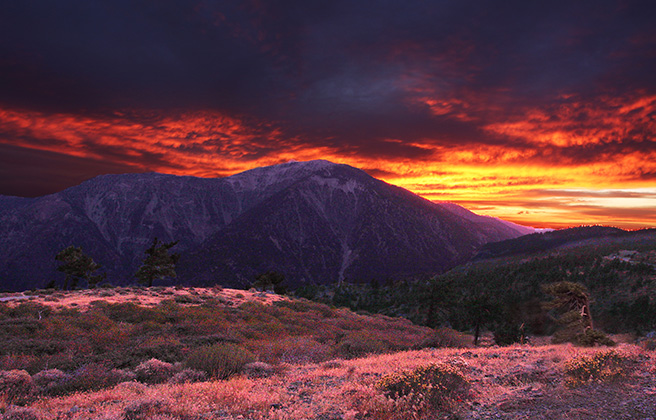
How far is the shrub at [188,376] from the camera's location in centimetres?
1183

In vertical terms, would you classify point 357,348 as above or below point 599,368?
below

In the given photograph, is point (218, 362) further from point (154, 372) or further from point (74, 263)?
point (74, 263)

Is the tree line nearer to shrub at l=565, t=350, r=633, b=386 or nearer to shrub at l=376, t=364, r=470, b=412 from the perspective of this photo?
shrub at l=376, t=364, r=470, b=412

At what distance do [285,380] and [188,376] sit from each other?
363 cm

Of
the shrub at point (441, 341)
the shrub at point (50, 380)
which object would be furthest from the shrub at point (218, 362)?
the shrub at point (441, 341)

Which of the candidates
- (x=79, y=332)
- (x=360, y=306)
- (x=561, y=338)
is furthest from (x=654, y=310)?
(x=79, y=332)

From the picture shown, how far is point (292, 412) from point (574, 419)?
6.20m

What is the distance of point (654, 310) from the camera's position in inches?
2080

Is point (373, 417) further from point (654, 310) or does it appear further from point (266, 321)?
point (654, 310)

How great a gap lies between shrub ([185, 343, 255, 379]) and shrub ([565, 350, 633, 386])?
37.1 ft

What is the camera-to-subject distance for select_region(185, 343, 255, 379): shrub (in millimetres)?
12961

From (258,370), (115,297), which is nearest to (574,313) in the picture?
(258,370)

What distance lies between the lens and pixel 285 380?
11875 mm

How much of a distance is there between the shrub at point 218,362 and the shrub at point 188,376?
413mm
